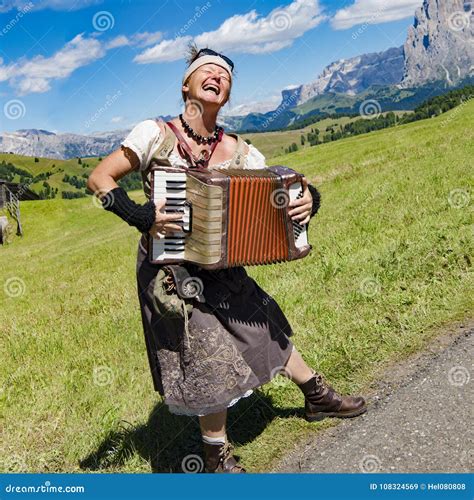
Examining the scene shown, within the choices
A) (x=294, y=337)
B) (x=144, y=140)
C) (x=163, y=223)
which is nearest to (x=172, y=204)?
(x=163, y=223)

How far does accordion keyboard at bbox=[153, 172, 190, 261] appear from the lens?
3.92m

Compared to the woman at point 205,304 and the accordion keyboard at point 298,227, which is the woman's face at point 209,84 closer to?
the woman at point 205,304

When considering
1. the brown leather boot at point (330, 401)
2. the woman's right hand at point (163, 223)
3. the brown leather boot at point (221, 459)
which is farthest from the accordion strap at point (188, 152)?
the brown leather boot at point (221, 459)

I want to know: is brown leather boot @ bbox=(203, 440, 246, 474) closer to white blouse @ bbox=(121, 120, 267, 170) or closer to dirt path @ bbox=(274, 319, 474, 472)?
dirt path @ bbox=(274, 319, 474, 472)

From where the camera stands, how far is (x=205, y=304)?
4387 millimetres

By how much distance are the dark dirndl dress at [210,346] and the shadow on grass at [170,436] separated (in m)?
0.91

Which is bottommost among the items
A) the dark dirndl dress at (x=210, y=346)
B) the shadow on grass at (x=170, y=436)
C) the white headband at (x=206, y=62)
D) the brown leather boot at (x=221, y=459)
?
the shadow on grass at (x=170, y=436)

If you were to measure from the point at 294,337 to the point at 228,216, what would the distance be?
322cm

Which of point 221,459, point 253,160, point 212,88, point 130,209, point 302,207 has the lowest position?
point 221,459

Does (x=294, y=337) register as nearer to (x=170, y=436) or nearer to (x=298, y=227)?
(x=170, y=436)

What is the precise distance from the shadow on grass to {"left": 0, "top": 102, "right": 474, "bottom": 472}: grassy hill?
0.01 meters

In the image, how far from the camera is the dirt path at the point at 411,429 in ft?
13.6

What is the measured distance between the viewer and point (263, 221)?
4.42 m
